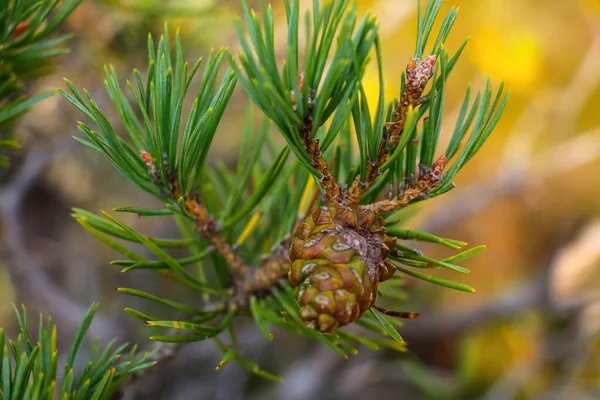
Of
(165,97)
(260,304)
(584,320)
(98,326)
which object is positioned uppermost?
(165,97)

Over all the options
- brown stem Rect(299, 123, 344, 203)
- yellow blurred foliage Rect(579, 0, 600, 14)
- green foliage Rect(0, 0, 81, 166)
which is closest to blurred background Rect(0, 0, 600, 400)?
yellow blurred foliage Rect(579, 0, 600, 14)

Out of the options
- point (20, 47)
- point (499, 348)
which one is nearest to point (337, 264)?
point (20, 47)

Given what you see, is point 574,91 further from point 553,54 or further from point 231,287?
point 231,287

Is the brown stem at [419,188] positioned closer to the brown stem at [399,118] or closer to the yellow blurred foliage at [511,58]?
the brown stem at [399,118]

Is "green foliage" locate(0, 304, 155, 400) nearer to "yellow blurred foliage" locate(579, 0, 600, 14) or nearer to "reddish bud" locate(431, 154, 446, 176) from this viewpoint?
"reddish bud" locate(431, 154, 446, 176)

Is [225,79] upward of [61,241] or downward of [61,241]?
upward

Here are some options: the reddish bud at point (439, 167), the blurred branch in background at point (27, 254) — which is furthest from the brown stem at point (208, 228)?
the blurred branch in background at point (27, 254)

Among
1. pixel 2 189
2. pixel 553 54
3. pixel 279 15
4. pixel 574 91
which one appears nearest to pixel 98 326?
pixel 2 189

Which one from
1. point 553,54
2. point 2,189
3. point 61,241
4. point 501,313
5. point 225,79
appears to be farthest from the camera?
point 553,54
